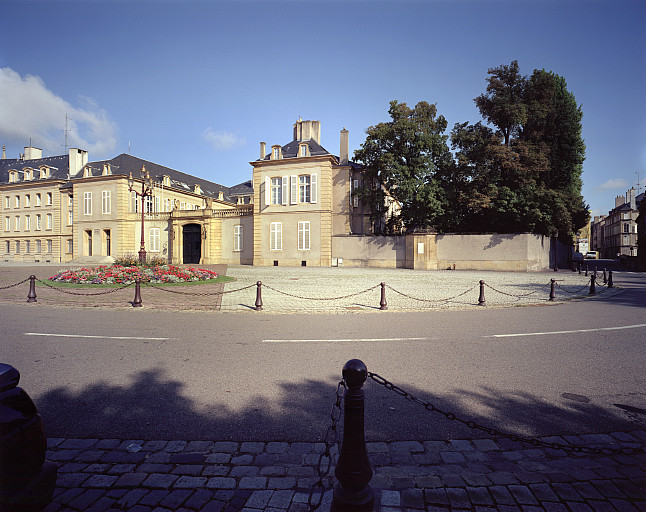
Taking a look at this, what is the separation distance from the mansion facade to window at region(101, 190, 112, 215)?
0.13m

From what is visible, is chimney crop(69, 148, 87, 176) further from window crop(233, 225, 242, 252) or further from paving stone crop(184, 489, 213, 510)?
paving stone crop(184, 489, 213, 510)

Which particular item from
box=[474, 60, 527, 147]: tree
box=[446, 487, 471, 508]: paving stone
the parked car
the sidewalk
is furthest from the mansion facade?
box=[446, 487, 471, 508]: paving stone

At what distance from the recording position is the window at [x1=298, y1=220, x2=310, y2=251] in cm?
3288

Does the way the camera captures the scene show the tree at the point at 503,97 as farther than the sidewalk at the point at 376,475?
Yes

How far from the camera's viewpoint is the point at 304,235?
32938 millimetres

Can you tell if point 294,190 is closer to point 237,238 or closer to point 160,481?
point 237,238

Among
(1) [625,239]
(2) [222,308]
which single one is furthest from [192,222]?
→ (1) [625,239]

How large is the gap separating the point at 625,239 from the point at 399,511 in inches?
3774

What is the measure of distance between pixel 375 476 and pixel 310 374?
2.15 metres

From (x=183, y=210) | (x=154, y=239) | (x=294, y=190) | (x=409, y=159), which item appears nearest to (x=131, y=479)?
(x=409, y=159)

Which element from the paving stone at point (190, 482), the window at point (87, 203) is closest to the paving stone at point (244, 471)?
the paving stone at point (190, 482)

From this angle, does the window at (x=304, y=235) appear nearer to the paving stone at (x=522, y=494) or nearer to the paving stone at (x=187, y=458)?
the paving stone at (x=187, y=458)

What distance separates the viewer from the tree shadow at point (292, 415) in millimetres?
3266

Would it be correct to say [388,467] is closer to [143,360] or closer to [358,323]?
[143,360]
